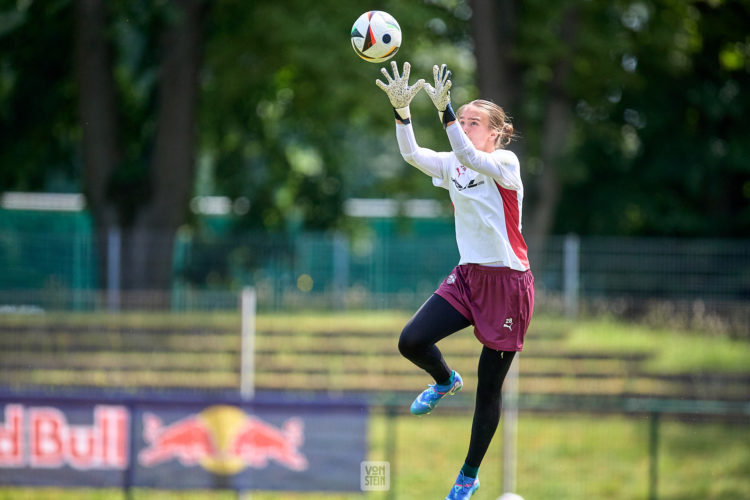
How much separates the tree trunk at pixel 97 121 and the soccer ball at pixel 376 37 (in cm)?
1367

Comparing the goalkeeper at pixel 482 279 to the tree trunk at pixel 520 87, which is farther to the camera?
the tree trunk at pixel 520 87

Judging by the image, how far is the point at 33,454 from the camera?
407 inches

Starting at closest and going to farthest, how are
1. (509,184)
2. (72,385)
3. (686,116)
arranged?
1. (509,184)
2. (72,385)
3. (686,116)

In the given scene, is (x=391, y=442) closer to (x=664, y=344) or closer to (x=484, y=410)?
(x=664, y=344)

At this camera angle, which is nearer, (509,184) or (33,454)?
(509,184)

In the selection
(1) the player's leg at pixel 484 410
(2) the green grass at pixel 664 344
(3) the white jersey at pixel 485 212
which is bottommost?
(2) the green grass at pixel 664 344

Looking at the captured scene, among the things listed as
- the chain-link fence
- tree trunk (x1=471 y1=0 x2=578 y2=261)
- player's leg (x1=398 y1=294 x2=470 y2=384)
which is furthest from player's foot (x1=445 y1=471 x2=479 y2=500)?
tree trunk (x1=471 y1=0 x2=578 y2=261)

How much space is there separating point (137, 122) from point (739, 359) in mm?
12384

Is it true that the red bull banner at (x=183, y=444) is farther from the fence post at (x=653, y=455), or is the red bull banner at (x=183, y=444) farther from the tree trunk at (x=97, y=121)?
the tree trunk at (x=97, y=121)

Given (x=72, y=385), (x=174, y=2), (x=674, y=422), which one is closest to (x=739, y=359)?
(x=674, y=422)

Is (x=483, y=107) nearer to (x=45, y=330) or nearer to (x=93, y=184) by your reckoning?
(x=45, y=330)

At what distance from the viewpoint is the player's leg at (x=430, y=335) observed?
468 centimetres

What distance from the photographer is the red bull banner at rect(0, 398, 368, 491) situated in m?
10.2

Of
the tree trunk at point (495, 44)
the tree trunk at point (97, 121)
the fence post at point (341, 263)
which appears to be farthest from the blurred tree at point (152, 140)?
the tree trunk at point (495, 44)
